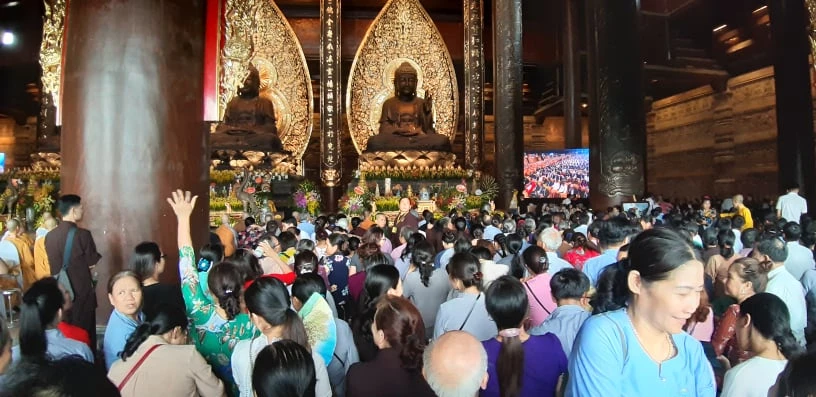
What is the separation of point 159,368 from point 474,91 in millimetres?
14595

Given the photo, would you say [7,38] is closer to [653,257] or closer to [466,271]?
[466,271]

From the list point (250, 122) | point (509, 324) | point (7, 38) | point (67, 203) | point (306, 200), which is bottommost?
point (509, 324)

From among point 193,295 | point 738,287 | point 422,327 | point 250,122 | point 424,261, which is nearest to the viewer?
point 422,327

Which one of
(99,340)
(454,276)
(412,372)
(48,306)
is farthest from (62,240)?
(412,372)

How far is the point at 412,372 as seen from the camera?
7.64ft

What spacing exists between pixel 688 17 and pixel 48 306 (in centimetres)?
1898

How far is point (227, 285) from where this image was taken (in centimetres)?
297

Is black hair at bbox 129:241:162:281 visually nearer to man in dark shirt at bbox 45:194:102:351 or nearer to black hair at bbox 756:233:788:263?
man in dark shirt at bbox 45:194:102:351

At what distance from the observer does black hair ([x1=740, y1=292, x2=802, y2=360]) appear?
7.31 ft

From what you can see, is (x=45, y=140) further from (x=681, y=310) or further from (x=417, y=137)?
(x=681, y=310)

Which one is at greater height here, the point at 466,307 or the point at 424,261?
the point at 424,261

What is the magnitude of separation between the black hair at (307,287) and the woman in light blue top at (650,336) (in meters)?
1.41

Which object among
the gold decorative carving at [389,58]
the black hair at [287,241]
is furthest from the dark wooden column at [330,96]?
the black hair at [287,241]

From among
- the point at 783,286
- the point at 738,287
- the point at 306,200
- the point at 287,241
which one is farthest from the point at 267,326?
the point at 306,200
